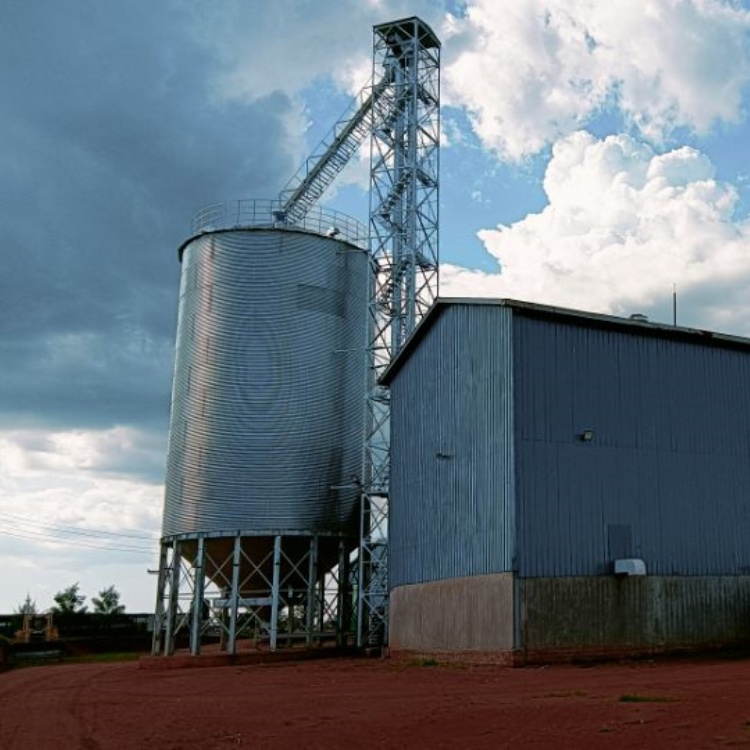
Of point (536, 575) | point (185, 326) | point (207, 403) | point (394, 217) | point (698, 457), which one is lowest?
point (536, 575)

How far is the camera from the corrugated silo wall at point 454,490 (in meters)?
28.5

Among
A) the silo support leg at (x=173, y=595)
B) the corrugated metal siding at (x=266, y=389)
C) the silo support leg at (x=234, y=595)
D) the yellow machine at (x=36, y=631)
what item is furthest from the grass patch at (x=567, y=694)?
the yellow machine at (x=36, y=631)

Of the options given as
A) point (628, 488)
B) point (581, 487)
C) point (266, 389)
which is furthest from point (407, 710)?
point (266, 389)

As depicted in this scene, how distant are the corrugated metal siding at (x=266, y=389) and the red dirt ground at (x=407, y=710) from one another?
10907mm

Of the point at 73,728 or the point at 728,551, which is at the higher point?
the point at 728,551

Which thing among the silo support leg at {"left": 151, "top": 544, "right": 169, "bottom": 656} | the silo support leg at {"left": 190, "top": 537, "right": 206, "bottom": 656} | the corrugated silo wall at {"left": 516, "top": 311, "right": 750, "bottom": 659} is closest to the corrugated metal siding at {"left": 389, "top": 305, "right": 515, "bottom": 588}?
the corrugated silo wall at {"left": 516, "top": 311, "right": 750, "bottom": 659}

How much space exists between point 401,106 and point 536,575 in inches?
963

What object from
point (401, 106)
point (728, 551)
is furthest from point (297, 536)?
point (401, 106)

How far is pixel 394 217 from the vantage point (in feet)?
140

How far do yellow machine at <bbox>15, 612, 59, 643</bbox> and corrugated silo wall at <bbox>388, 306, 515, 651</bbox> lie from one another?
31.8m

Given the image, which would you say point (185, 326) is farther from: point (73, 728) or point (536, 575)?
point (73, 728)

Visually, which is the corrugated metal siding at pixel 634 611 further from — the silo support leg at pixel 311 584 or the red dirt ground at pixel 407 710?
the silo support leg at pixel 311 584

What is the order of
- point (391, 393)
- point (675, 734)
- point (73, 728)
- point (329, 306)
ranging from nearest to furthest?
point (675, 734) < point (73, 728) < point (391, 393) < point (329, 306)

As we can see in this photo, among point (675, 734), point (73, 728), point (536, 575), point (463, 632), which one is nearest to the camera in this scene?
point (675, 734)
